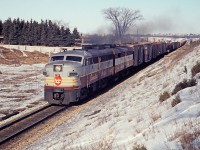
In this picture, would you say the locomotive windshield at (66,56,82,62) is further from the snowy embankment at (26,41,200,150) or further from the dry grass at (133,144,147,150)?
the dry grass at (133,144,147,150)

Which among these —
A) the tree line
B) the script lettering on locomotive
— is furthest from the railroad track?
the tree line

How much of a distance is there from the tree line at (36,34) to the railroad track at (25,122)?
84.6 metres

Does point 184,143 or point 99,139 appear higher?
point 184,143

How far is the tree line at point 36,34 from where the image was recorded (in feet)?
344

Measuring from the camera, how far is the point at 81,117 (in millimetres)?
17406

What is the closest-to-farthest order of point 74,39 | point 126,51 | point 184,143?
point 184,143 → point 126,51 → point 74,39

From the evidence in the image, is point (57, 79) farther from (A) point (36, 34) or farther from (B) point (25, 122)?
(A) point (36, 34)

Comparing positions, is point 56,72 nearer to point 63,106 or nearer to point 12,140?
point 63,106

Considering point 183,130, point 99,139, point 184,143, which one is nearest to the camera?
point 184,143

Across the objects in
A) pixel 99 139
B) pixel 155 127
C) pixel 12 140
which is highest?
pixel 155 127

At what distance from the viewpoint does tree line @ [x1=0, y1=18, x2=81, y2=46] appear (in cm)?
10488

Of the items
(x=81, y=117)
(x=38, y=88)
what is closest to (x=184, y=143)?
(x=81, y=117)

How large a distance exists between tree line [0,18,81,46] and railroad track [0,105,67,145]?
84.6 meters

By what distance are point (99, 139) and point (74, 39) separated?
318ft
